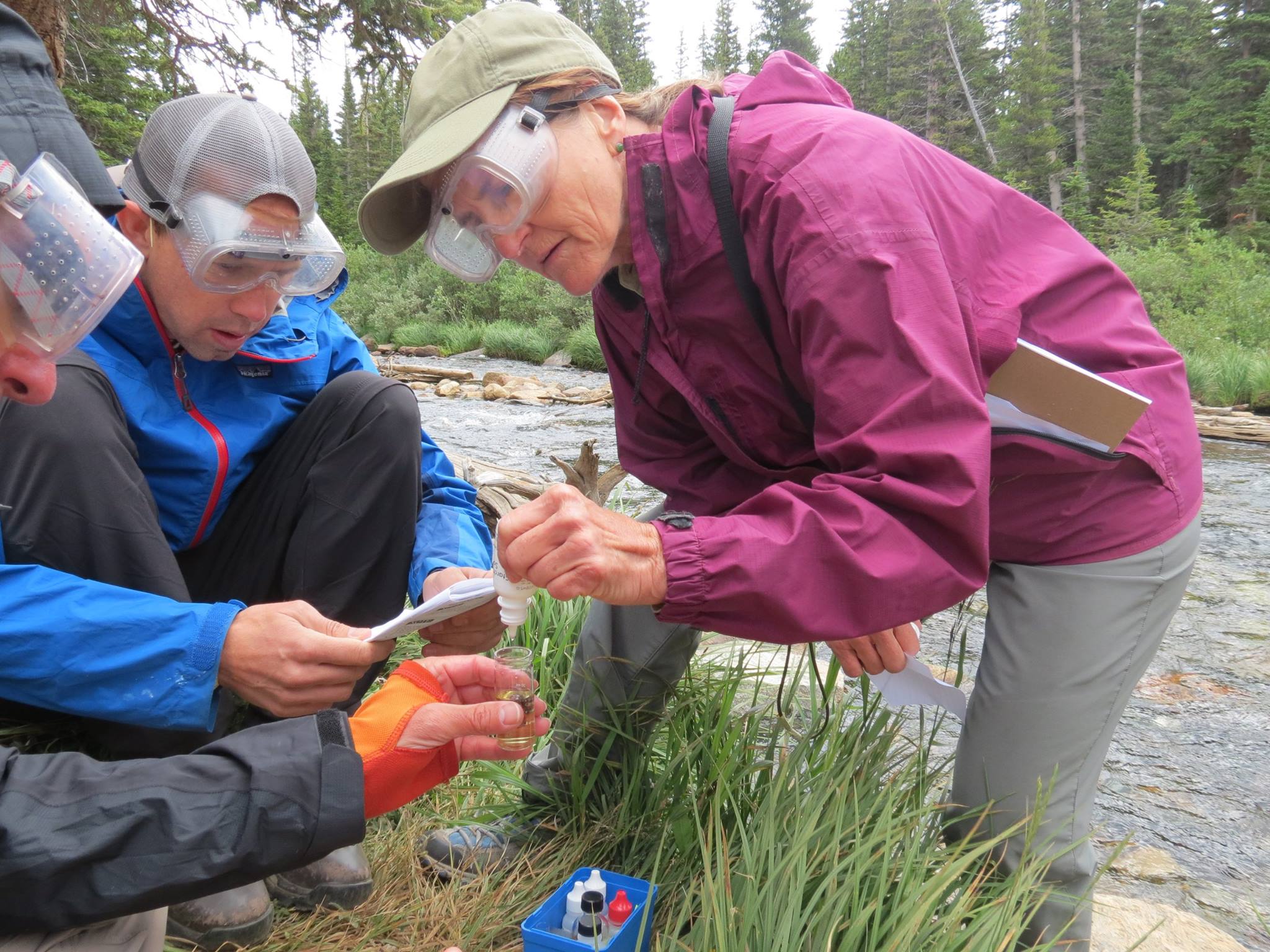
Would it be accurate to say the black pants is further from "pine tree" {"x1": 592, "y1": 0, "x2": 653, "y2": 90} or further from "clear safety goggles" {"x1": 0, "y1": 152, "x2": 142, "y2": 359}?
"pine tree" {"x1": 592, "y1": 0, "x2": 653, "y2": 90}

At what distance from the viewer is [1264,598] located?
5.29 m

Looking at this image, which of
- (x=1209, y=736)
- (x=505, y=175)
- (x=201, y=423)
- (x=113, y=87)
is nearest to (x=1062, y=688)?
(x=505, y=175)

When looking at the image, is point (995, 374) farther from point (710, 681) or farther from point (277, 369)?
point (277, 369)

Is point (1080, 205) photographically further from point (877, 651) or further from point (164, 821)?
point (164, 821)

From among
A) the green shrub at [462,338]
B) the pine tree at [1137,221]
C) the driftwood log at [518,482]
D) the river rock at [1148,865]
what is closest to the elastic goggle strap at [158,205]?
Result: the driftwood log at [518,482]

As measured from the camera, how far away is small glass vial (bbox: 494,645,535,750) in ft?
6.38

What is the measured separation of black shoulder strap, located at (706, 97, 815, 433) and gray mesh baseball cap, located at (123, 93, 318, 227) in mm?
1029

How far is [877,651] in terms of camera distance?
2121 millimetres

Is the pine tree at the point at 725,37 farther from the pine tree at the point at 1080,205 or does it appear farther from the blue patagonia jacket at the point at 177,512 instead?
the blue patagonia jacket at the point at 177,512

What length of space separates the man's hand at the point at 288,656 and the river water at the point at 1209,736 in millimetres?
1550

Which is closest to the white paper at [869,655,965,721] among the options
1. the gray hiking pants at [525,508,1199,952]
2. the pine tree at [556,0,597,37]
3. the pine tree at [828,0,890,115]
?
the gray hiking pants at [525,508,1199,952]

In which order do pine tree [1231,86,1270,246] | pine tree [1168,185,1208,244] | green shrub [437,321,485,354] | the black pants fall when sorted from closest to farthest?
the black pants → green shrub [437,321,485,354] → pine tree [1168,185,1208,244] → pine tree [1231,86,1270,246]

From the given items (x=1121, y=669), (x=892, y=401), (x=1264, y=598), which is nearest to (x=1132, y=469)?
(x=1121, y=669)

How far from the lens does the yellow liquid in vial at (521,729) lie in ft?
6.20
